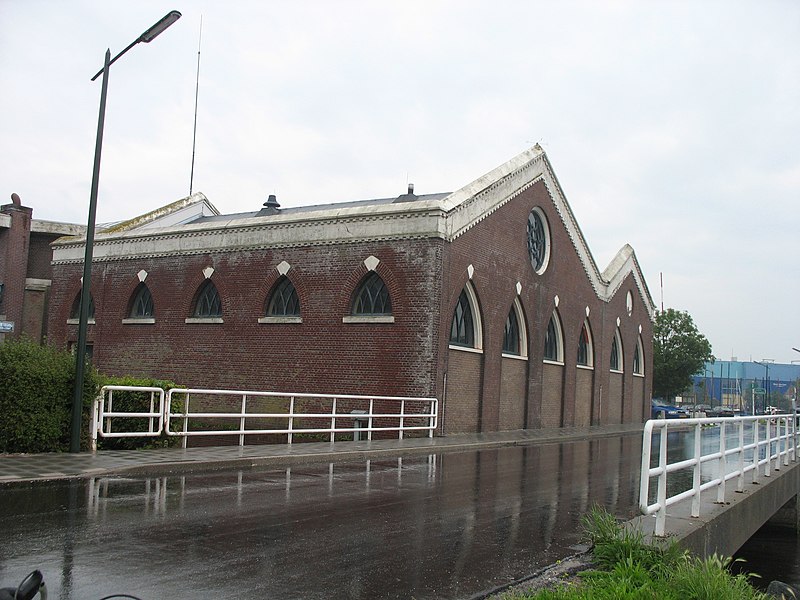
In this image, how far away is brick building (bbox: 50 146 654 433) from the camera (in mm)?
22969

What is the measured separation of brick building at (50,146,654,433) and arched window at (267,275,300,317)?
51 millimetres

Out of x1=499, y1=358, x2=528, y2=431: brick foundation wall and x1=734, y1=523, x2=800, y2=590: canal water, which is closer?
x1=734, y1=523, x2=800, y2=590: canal water

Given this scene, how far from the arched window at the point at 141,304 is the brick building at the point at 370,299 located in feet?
0.23

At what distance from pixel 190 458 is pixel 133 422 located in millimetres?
2655

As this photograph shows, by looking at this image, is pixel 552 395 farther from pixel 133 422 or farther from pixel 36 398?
pixel 36 398

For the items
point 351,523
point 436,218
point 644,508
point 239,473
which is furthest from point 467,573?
point 436,218

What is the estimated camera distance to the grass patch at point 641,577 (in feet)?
18.8

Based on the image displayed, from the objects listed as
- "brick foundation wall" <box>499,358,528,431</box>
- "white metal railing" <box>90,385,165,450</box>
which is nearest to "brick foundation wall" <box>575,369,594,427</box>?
"brick foundation wall" <box>499,358,528,431</box>

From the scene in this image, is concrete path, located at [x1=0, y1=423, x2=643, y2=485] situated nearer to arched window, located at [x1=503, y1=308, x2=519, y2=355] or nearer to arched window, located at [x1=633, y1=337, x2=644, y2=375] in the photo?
arched window, located at [x1=503, y1=308, x2=519, y2=355]

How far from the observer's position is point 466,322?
25.2m

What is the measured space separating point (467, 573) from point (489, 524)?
242 cm

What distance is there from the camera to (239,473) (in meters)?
12.7

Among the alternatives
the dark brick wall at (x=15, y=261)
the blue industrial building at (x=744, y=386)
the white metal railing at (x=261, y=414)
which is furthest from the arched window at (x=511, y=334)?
the blue industrial building at (x=744, y=386)

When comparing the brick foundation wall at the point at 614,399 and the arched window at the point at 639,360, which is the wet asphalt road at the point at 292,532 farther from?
the arched window at the point at 639,360
